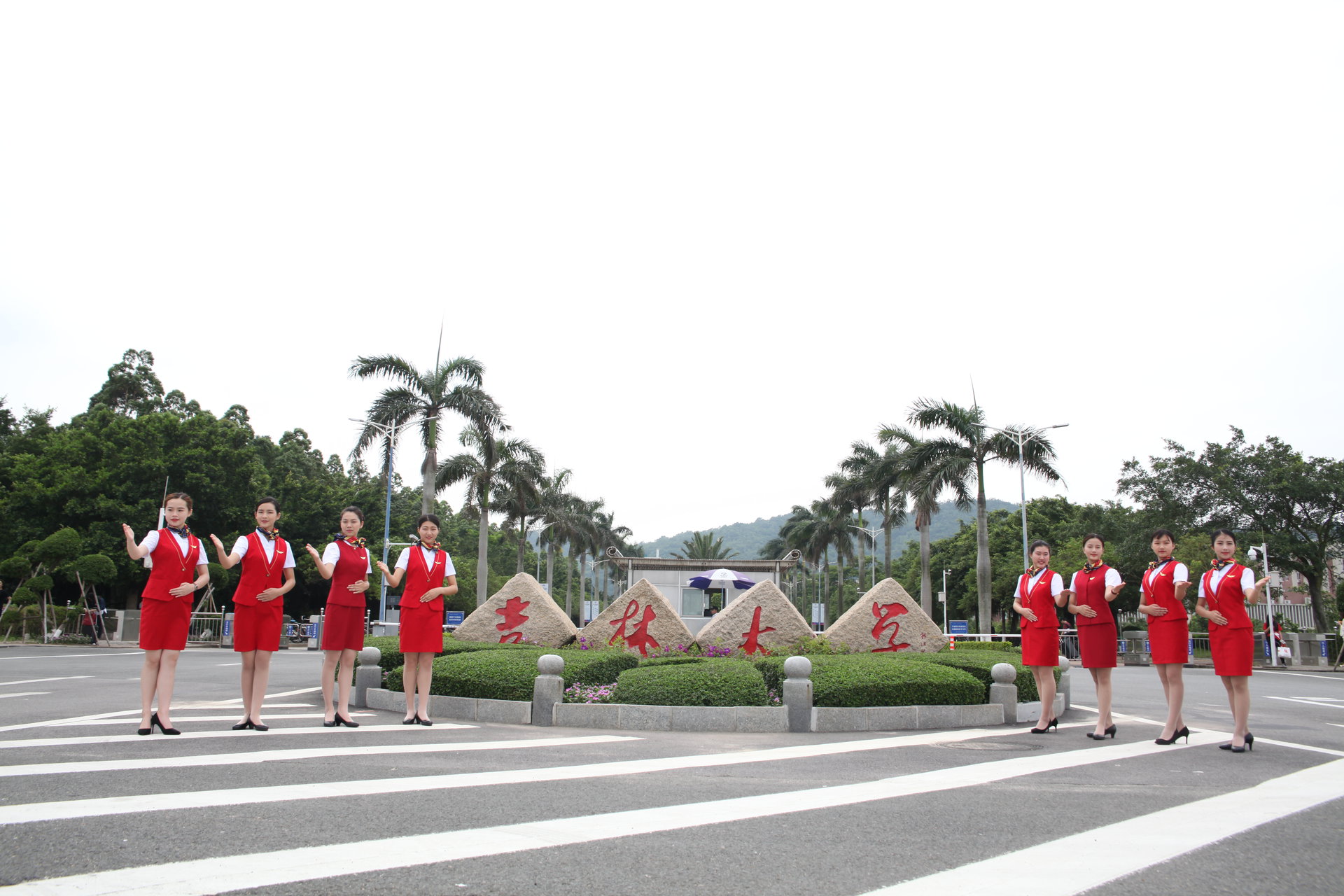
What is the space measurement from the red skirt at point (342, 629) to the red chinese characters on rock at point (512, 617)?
5378 mm

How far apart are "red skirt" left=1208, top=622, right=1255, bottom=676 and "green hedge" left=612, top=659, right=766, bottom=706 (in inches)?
154

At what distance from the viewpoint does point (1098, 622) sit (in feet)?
25.5

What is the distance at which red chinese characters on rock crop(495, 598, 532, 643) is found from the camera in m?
12.9

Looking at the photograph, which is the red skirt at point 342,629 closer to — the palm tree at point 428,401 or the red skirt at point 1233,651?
the red skirt at point 1233,651

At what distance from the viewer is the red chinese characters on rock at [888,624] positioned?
1344 centimetres

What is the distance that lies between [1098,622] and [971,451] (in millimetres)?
21205

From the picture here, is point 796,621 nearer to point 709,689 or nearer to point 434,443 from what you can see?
point 709,689

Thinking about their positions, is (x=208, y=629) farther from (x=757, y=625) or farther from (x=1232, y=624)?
(x=1232, y=624)

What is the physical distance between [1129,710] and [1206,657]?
2388 centimetres

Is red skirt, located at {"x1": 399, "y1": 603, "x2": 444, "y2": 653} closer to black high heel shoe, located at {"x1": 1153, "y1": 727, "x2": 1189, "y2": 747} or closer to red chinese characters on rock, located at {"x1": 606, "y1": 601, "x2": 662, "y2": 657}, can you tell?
red chinese characters on rock, located at {"x1": 606, "y1": 601, "x2": 662, "y2": 657}

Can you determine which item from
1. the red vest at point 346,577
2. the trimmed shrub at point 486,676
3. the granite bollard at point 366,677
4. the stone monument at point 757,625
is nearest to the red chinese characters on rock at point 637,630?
the stone monument at point 757,625

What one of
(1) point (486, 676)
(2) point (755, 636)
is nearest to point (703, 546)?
(2) point (755, 636)

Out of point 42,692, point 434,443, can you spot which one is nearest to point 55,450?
point 434,443

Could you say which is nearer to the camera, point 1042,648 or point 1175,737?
point 1175,737
